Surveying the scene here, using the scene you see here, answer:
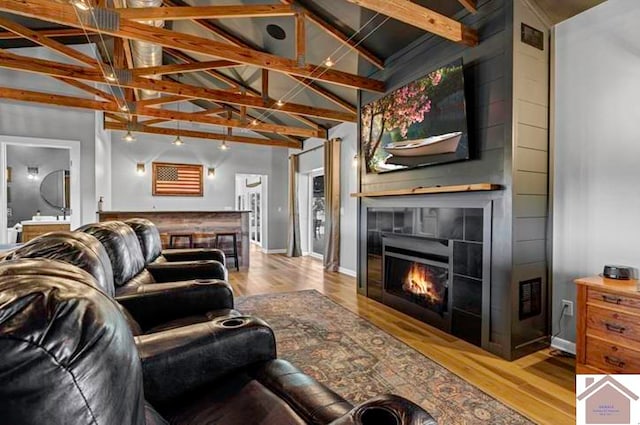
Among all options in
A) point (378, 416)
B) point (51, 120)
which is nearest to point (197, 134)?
point (51, 120)

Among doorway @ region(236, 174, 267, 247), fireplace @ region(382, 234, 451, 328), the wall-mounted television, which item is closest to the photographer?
the wall-mounted television

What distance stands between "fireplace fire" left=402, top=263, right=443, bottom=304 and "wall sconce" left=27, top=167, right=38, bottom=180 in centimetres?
813

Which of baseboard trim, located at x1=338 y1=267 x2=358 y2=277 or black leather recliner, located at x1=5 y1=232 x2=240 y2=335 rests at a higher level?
black leather recliner, located at x1=5 y1=232 x2=240 y2=335

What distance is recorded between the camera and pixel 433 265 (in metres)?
3.44

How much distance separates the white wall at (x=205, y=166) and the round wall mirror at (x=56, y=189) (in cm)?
96

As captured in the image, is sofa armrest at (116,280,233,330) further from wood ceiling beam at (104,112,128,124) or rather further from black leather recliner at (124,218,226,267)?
wood ceiling beam at (104,112,128,124)

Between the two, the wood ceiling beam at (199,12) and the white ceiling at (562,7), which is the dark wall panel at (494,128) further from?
the wood ceiling beam at (199,12)

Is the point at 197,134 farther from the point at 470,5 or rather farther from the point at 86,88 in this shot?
the point at 470,5

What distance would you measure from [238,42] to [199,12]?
2.08 metres

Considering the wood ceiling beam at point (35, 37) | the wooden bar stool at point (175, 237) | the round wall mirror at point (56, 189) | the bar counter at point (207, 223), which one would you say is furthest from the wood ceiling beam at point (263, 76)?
the round wall mirror at point (56, 189)

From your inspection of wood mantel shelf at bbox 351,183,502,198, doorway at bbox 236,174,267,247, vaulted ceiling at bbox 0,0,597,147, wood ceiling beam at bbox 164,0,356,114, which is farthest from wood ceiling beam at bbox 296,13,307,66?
doorway at bbox 236,174,267,247

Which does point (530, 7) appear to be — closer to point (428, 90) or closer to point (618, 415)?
point (428, 90)

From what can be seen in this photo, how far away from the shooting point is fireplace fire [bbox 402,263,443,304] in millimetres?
3443

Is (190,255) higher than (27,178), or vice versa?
(27,178)
